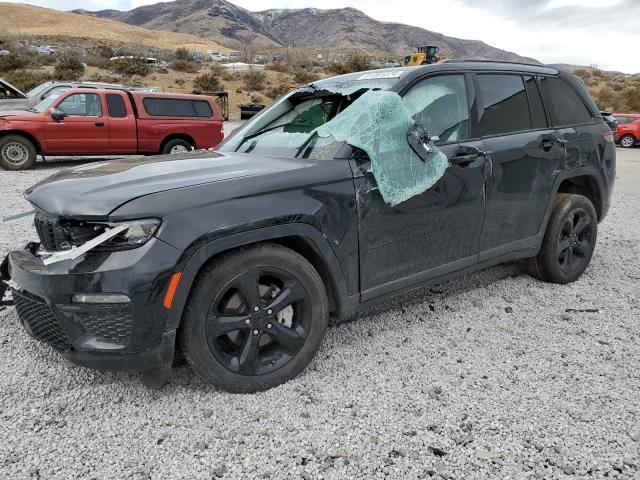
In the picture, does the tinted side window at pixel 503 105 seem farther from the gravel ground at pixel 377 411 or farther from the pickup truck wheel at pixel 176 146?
the pickup truck wheel at pixel 176 146

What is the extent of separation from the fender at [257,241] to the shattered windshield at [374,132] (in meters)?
0.49

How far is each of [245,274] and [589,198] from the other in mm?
3437

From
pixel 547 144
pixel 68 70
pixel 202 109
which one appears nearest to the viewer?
pixel 547 144

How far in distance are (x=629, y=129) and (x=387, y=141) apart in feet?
70.4

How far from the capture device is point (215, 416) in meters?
2.44

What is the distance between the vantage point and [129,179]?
2.53 metres

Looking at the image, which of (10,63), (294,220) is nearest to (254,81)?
(10,63)

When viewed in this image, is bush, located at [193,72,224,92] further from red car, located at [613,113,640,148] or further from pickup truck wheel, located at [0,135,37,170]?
red car, located at [613,113,640,148]

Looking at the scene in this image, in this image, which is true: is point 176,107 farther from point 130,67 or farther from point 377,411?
point 130,67

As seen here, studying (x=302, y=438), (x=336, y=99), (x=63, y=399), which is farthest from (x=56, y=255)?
(x=336, y=99)

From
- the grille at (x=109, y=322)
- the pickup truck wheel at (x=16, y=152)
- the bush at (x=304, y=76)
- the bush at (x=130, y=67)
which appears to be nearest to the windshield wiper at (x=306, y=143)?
the grille at (x=109, y=322)

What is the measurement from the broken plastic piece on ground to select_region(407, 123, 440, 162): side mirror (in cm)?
2

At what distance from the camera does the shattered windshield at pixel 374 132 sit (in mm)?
2850

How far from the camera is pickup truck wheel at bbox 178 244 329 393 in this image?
7.84 ft
